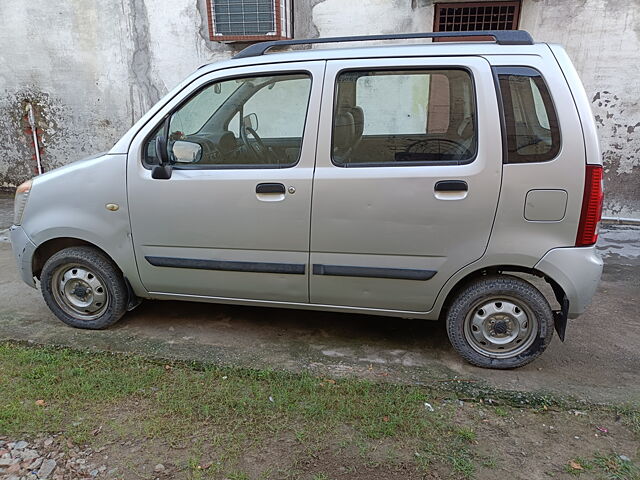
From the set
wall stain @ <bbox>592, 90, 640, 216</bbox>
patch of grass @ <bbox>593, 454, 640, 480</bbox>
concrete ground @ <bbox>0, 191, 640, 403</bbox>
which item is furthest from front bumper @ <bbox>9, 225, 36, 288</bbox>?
wall stain @ <bbox>592, 90, 640, 216</bbox>

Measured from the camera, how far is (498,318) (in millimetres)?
2910

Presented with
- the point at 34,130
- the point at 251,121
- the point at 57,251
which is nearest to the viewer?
the point at 251,121

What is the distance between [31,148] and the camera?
754cm

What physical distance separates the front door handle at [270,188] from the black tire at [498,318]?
1.28 meters

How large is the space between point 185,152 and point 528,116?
6.85ft

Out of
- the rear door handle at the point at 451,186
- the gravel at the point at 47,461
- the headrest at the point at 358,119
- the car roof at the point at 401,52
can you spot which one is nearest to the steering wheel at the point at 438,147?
the rear door handle at the point at 451,186

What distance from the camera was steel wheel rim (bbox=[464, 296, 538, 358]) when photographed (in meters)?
2.88

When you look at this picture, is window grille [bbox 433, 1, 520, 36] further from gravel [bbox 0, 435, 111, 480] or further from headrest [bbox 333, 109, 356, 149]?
gravel [bbox 0, 435, 111, 480]

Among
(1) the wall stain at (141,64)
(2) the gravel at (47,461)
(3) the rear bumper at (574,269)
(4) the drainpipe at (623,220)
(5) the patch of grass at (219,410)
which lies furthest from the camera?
(1) the wall stain at (141,64)

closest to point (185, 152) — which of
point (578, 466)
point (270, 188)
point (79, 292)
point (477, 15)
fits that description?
point (270, 188)

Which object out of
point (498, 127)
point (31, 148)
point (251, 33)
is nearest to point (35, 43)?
point (31, 148)

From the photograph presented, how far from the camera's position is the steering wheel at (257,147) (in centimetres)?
298

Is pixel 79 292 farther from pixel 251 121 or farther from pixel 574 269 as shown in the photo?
pixel 574 269

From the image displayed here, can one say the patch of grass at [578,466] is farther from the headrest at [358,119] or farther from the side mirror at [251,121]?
the side mirror at [251,121]
